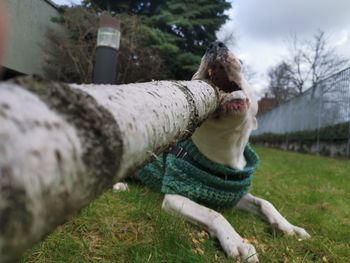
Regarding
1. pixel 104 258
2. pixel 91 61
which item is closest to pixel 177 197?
pixel 104 258

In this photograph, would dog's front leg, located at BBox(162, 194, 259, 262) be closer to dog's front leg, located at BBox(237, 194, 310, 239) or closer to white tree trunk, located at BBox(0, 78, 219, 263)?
dog's front leg, located at BBox(237, 194, 310, 239)

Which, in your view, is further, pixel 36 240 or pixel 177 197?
pixel 177 197

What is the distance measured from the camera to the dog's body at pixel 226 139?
2252mm

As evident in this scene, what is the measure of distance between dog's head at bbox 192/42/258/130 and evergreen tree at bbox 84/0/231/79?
7.72 metres

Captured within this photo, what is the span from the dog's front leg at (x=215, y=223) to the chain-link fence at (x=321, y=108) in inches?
358

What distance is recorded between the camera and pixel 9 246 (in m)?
0.54

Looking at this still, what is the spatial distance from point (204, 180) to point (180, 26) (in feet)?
29.1

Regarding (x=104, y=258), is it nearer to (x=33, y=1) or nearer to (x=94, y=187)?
(x=94, y=187)

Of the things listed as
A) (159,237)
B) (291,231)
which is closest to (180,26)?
(291,231)

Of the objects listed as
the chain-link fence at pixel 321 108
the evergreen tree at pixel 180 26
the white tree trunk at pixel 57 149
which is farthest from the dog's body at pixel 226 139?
the chain-link fence at pixel 321 108

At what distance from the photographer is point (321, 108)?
45.3 ft

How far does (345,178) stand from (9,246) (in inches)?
209

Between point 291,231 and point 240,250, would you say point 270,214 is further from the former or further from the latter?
point 240,250

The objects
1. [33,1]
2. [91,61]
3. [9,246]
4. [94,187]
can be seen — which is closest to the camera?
[9,246]
